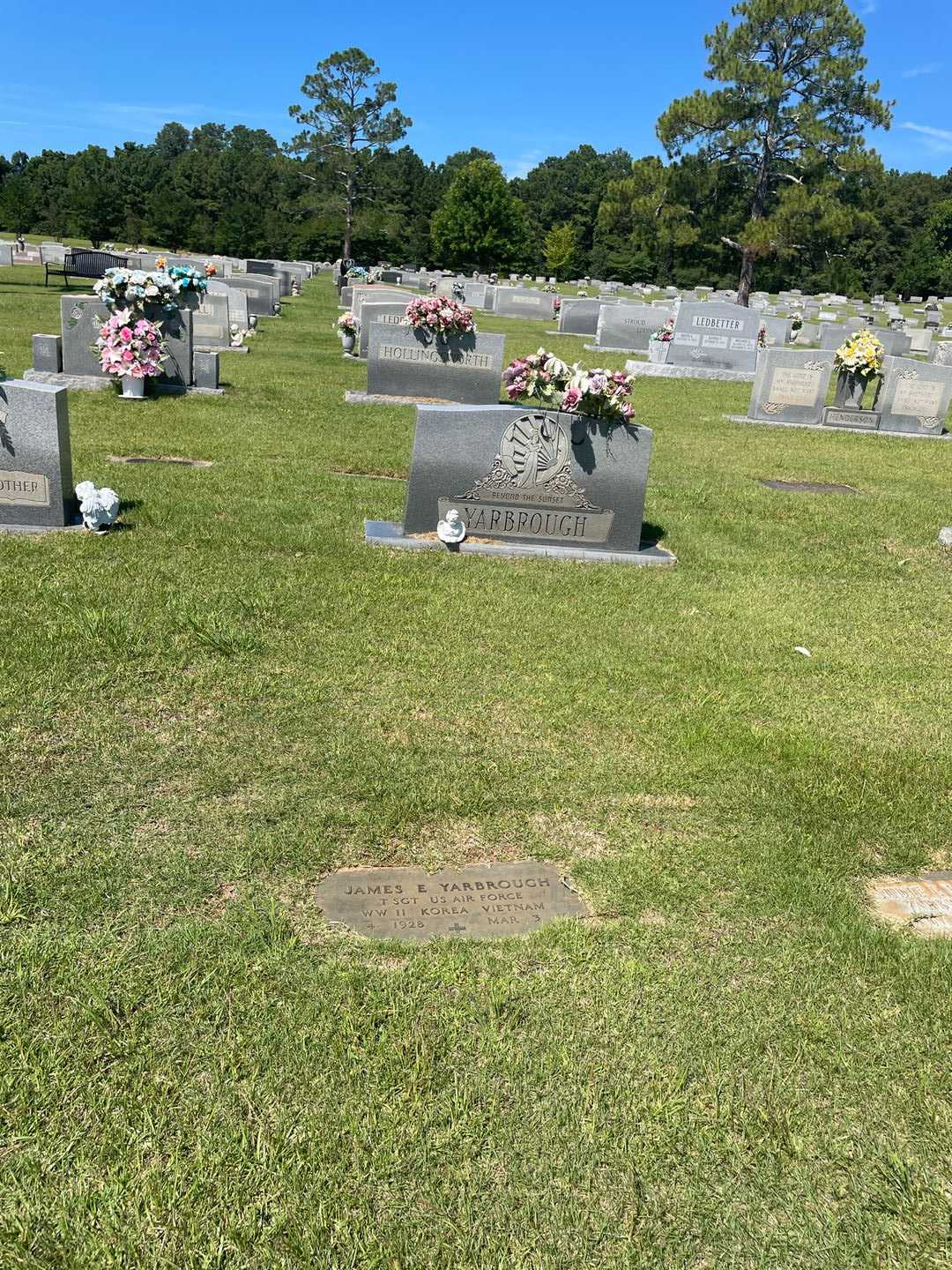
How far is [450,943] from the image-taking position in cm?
336

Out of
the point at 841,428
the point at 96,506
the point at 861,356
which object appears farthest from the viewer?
the point at 841,428

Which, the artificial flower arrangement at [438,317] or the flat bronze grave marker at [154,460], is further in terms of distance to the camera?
the artificial flower arrangement at [438,317]

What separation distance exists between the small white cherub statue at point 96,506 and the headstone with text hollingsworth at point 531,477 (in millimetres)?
2315

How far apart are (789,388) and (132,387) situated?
1067cm

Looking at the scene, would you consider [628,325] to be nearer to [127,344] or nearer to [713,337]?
[713,337]

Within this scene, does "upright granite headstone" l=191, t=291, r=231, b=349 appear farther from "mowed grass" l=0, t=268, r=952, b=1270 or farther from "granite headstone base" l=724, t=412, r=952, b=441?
"mowed grass" l=0, t=268, r=952, b=1270

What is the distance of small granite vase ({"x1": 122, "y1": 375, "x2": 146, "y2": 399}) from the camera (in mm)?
13023

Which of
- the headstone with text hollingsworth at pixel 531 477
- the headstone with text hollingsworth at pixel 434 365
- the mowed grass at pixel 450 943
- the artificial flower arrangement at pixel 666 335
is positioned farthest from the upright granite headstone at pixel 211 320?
the mowed grass at pixel 450 943

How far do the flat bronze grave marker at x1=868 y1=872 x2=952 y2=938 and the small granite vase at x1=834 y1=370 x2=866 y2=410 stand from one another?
13.8m

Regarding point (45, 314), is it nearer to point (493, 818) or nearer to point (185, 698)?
point (185, 698)

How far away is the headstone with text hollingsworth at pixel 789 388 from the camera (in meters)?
16.0

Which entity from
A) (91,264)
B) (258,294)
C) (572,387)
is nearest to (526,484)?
(572,387)

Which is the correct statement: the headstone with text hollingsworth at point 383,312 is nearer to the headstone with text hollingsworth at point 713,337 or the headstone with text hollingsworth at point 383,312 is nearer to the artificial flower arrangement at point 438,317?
the artificial flower arrangement at point 438,317

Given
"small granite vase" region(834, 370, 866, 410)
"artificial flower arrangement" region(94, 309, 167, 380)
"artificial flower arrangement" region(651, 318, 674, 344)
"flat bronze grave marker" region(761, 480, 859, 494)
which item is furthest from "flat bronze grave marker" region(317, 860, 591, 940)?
"artificial flower arrangement" region(651, 318, 674, 344)
